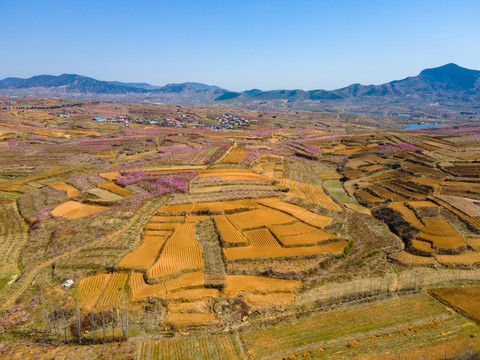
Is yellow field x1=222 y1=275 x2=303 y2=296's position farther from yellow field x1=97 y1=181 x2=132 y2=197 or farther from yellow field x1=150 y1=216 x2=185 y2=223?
yellow field x1=97 y1=181 x2=132 y2=197

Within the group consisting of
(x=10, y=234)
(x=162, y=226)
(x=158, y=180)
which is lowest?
(x=10, y=234)

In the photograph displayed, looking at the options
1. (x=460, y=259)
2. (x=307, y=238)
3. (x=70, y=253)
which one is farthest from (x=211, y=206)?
(x=460, y=259)

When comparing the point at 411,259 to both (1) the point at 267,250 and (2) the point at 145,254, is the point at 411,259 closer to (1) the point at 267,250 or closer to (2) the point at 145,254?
(1) the point at 267,250

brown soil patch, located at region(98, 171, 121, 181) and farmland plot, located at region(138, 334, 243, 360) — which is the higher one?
brown soil patch, located at region(98, 171, 121, 181)

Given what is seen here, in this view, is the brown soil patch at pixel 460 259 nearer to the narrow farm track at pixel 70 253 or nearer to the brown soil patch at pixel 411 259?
the brown soil patch at pixel 411 259

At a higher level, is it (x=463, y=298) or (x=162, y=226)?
(x=162, y=226)

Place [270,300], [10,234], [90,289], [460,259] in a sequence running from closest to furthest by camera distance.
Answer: [270,300] → [90,289] → [460,259] → [10,234]

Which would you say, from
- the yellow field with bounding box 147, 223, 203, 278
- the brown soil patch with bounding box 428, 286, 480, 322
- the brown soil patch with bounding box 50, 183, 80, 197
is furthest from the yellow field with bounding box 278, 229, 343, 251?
the brown soil patch with bounding box 50, 183, 80, 197

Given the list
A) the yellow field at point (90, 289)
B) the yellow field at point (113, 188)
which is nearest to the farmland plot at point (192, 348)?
the yellow field at point (90, 289)

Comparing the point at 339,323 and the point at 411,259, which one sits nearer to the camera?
the point at 339,323

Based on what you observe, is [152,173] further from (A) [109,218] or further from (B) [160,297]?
(B) [160,297]
